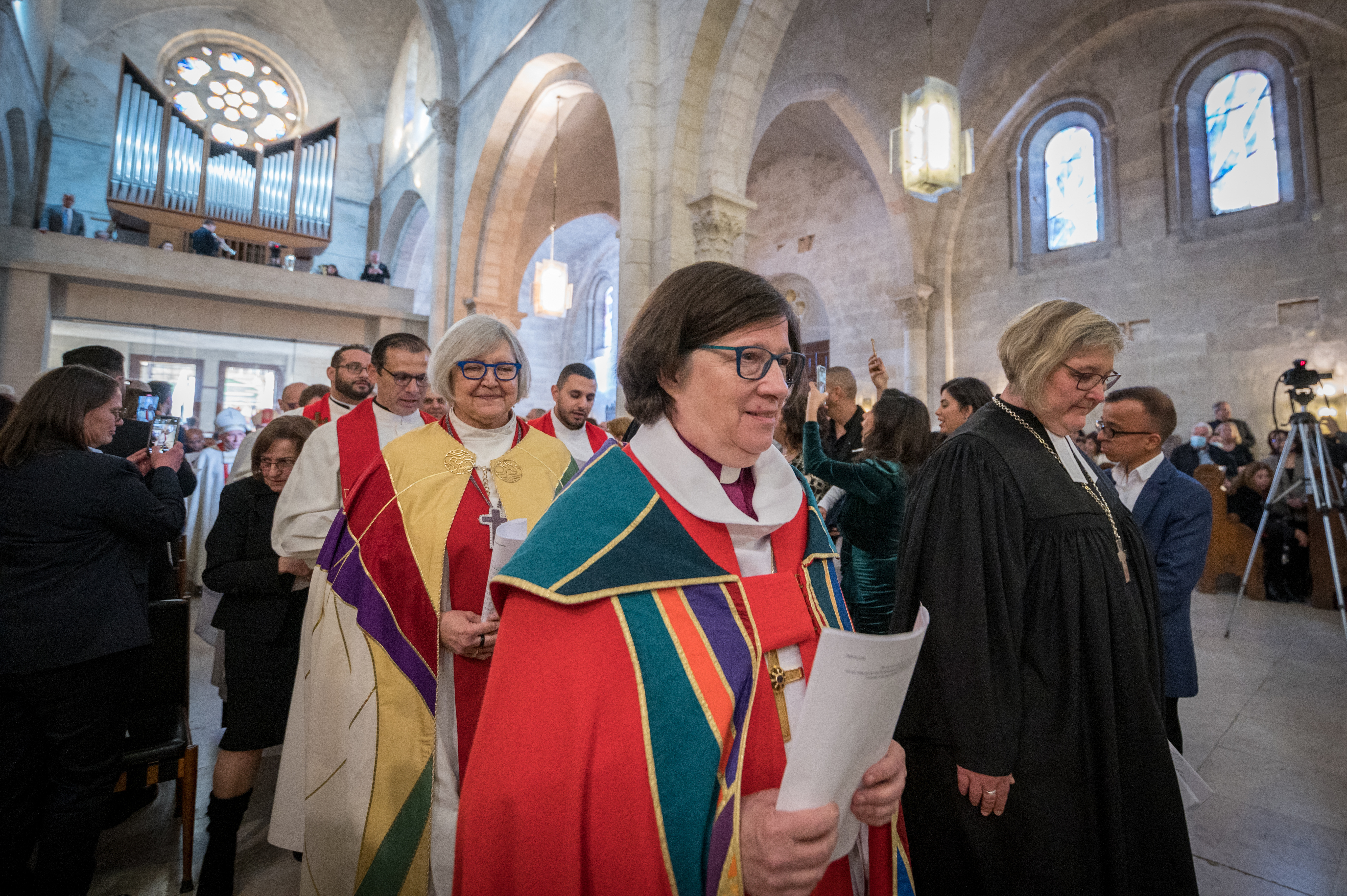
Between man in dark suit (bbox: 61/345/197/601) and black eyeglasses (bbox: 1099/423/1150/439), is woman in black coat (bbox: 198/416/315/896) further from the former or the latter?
black eyeglasses (bbox: 1099/423/1150/439)

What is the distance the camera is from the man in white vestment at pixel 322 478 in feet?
6.18

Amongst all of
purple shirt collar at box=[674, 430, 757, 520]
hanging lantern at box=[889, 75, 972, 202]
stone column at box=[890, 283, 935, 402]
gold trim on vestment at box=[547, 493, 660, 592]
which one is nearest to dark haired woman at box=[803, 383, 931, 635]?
purple shirt collar at box=[674, 430, 757, 520]

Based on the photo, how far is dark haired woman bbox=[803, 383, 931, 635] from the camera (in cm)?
289

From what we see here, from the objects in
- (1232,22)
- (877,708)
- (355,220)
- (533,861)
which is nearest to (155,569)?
(533,861)

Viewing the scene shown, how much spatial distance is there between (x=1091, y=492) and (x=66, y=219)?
15907 mm

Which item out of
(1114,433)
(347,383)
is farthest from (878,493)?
(347,383)

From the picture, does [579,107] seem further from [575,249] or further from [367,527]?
[367,527]

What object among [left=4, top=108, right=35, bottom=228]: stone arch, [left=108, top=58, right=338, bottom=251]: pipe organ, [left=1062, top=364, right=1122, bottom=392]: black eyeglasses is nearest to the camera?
[left=1062, top=364, right=1122, bottom=392]: black eyeglasses

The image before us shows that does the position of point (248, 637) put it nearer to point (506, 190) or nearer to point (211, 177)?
point (506, 190)

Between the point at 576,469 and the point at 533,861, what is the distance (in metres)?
1.42

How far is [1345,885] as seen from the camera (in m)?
2.23

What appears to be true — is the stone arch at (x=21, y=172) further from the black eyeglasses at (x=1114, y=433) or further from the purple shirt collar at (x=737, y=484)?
the black eyeglasses at (x=1114, y=433)

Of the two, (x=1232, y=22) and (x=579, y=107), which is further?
(x=579, y=107)

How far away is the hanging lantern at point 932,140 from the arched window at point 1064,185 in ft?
16.3
